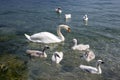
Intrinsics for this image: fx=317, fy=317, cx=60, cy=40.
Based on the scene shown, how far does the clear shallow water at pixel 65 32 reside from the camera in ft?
52.3

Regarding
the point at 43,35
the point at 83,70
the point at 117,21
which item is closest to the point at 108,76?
the point at 83,70

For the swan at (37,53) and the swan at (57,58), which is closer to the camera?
the swan at (57,58)

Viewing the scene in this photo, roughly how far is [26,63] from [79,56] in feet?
10.6

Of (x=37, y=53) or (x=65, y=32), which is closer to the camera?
(x=37, y=53)

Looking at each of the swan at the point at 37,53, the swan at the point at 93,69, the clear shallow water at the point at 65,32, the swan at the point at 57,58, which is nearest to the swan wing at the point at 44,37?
the clear shallow water at the point at 65,32

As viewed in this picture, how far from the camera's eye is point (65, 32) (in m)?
22.9

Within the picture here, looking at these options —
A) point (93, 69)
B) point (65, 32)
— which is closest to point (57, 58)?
point (93, 69)

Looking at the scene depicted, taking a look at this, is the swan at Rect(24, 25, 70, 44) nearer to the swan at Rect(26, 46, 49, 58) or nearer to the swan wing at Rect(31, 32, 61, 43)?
the swan wing at Rect(31, 32, 61, 43)

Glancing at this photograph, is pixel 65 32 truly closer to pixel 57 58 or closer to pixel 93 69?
pixel 57 58

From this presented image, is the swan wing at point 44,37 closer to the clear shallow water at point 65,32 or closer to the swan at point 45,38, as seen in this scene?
the swan at point 45,38

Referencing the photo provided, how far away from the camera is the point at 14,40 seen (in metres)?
Answer: 20.5

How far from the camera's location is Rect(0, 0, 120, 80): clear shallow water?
15.9 m

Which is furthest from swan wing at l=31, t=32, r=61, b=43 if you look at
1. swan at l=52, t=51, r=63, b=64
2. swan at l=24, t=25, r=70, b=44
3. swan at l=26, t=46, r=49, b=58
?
swan at l=52, t=51, r=63, b=64

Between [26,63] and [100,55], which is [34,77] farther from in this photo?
[100,55]
